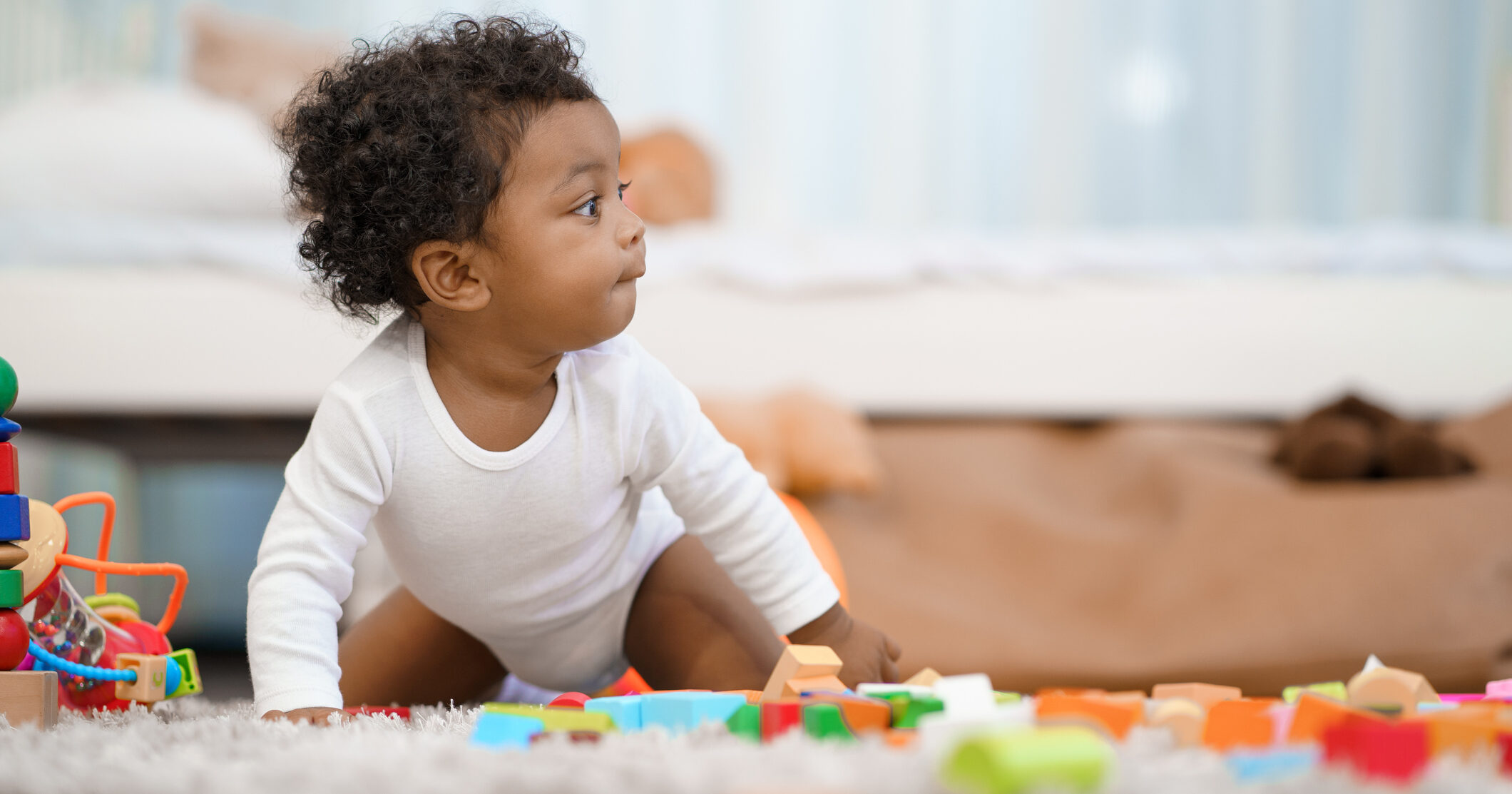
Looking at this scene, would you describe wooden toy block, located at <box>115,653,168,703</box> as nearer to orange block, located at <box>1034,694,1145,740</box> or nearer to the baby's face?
the baby's face

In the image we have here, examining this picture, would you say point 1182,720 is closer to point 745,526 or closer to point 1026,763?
point 1026,763

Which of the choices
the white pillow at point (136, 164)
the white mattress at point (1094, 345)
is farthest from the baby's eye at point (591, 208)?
the white pillow at point (136, 164)

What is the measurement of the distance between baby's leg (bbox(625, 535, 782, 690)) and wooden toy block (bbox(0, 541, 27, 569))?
1.30 ft

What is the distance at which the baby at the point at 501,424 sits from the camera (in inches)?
27.7

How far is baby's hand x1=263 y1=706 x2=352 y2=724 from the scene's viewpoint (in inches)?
24.5

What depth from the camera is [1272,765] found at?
1.46ft

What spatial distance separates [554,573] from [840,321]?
88 cm

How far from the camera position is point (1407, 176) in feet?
11.0

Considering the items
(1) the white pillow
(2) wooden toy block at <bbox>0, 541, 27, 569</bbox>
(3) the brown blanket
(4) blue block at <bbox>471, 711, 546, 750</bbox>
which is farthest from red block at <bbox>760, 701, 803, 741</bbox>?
(1) the white pillow

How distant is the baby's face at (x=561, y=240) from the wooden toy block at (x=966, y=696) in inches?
11.8

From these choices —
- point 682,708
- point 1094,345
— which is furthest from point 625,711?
point 1094,345

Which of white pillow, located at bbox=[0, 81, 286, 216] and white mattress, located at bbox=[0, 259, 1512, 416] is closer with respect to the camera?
white mattress, located at bbox=[0, 259, 1512, 416]

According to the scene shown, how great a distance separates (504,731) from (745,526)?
0.29 meters

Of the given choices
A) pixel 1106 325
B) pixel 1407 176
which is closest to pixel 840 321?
pixel 1106 325
